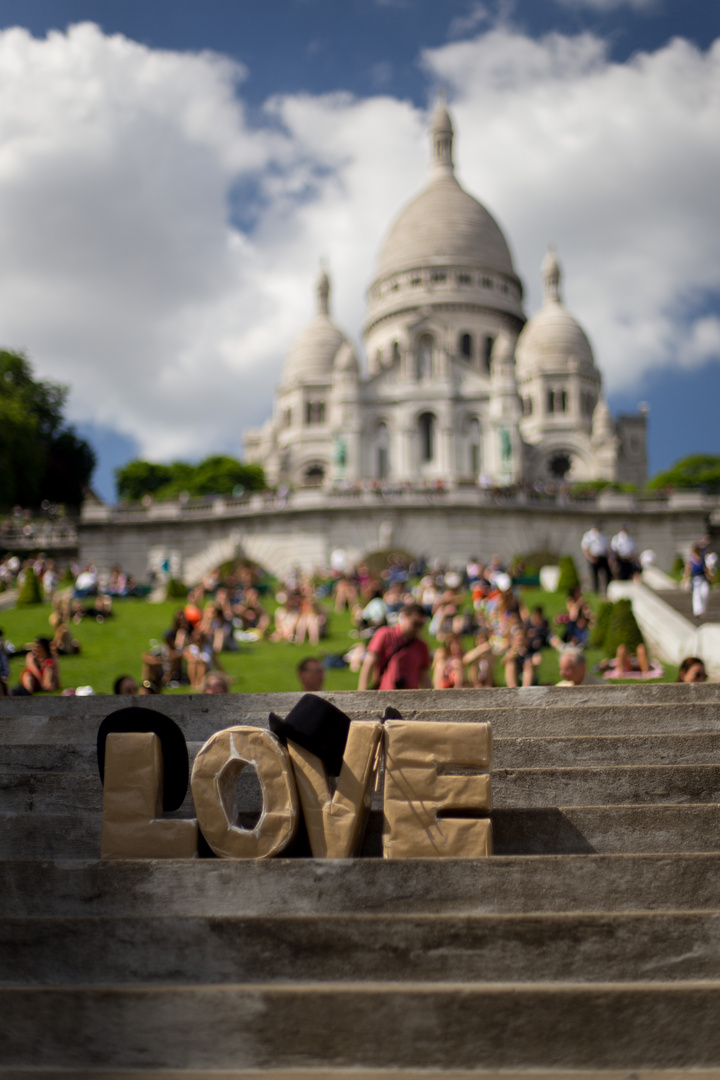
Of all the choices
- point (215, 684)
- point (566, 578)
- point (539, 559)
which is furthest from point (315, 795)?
point (539, 559)

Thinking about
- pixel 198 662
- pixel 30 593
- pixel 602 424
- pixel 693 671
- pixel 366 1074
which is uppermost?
pixel 602 424

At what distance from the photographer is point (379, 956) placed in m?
3.48

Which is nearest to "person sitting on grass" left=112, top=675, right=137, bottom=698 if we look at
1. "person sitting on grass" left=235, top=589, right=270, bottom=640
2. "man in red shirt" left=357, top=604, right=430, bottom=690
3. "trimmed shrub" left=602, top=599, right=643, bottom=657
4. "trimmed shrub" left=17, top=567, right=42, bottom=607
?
"man in red shirt" left=357, top=604, right=430, bottom=690

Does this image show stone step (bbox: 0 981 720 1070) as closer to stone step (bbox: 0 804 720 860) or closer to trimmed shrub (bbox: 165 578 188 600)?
stone step (bbox: 0 804 720 860)

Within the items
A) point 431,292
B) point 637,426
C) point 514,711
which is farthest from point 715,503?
point 637,426

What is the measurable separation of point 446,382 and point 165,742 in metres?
62.5

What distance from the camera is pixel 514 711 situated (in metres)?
5.50

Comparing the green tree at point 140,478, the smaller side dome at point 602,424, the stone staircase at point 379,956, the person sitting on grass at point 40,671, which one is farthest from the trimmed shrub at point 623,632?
the smaller side dome at point 602,424

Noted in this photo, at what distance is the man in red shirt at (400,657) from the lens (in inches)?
291

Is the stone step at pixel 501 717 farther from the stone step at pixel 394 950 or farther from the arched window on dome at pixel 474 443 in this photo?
the arched window on dome at pixel 474 443

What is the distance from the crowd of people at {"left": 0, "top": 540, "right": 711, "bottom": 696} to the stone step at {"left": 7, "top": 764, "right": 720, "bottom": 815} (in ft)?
7.72

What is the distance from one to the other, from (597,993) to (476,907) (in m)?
0.73

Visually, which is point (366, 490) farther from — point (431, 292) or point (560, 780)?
point (431, 292)

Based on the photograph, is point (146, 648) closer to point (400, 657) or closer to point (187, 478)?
point (400, 657)
